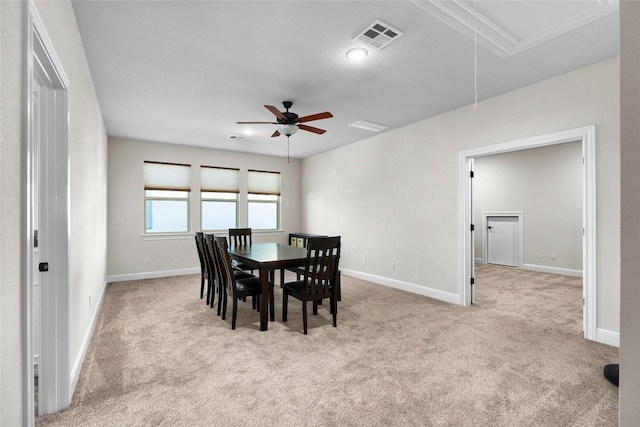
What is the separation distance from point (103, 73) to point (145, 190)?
3125 mm

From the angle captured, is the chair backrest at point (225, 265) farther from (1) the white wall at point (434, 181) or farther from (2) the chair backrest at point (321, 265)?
(1) the white wall at point (434, 181)

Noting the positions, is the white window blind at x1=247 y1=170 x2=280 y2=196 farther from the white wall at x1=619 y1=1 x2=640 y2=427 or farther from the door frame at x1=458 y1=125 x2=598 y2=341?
the white wall at x1=619 y1=1 x2=640 y2=427

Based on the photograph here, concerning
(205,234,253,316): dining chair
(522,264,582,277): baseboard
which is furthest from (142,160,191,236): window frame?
(522,264,582,277): baseboard

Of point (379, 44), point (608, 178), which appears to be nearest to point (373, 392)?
point (379, 44)

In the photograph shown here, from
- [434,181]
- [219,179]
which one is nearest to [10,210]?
[434,181]

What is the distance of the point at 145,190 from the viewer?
5801mm

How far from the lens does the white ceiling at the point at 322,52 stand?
7.14ft

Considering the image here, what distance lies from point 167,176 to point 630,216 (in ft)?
21.3

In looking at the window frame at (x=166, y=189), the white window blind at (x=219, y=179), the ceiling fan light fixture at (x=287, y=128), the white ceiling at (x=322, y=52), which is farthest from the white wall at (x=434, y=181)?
the window frame at (x=166, y=189)

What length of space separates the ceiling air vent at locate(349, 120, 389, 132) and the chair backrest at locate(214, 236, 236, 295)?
2.73 metres

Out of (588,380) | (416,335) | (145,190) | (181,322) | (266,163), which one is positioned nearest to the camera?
(588,380)

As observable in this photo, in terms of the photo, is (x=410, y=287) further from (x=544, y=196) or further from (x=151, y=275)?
(x=151, y=275)

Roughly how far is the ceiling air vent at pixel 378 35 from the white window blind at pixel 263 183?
4841 millimetres

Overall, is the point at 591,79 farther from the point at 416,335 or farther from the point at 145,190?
the point at 145,190
